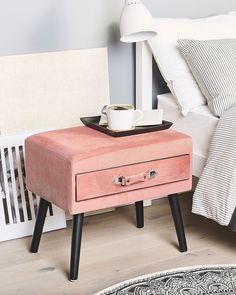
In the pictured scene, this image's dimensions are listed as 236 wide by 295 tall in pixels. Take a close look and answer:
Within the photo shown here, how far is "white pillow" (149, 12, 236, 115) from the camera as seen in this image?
Result: 2.53 metres

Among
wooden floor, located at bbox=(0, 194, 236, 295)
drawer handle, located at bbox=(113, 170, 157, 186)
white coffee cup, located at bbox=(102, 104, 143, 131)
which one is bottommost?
wooden floor, located at bbox=(0, 194, 236, 295)

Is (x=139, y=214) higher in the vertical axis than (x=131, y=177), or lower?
lower

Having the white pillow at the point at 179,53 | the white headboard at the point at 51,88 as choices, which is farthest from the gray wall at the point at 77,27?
the white pillow at the point at 179,53

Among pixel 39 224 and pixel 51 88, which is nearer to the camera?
pixel 39 224

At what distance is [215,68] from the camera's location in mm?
2418

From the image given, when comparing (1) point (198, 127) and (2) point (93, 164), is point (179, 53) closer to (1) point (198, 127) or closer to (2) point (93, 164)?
(1) point (198, 127)

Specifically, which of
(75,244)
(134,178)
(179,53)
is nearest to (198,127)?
(179,53)

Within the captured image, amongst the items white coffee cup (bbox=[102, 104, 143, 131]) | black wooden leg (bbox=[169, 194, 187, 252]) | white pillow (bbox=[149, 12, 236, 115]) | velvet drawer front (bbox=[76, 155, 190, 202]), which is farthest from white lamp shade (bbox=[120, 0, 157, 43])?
black wooden leg (bbox=[169, 194, 187, 252])

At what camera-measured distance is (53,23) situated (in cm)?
248

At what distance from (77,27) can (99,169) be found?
77 centimetres

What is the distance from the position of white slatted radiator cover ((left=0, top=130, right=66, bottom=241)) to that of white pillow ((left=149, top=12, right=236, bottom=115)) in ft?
2.08

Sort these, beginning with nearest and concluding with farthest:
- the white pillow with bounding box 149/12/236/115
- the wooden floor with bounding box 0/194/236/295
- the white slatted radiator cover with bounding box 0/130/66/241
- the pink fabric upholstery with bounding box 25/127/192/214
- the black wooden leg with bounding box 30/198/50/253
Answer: the pink fabric upholstery with bounding box 25/127/192/214 → the wooden floor with bounding box 0/194/236/295 → the black wooden leg with bounding box 30/198/50/253 → the white slatted radiator cover with bounding box 0/130/66/241 → the white pillow with bounding box 149/12/236/115

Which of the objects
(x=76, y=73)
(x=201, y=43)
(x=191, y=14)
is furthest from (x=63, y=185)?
(x=191, y=14)

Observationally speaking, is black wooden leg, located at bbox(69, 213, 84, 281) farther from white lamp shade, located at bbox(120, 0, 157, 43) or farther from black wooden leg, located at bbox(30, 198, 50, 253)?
white lamp shade, located at bbox(120, 0, 157, 43)
